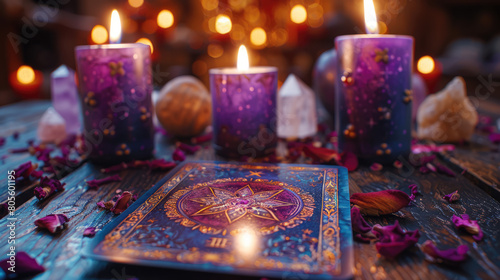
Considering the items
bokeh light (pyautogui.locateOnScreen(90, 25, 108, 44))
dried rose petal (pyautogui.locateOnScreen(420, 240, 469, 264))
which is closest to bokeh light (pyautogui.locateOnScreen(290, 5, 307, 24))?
bokeh light (pyautogui.locateOnScreen(90, 25, 108, 44))

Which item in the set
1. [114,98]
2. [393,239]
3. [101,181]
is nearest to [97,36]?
[114,98]

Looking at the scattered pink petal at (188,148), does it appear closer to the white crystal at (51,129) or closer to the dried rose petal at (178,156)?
the dried rose petal at (178,156)

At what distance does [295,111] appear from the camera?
39.1 inches

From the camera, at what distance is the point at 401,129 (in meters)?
0.78

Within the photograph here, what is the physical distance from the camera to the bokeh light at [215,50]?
3.75m

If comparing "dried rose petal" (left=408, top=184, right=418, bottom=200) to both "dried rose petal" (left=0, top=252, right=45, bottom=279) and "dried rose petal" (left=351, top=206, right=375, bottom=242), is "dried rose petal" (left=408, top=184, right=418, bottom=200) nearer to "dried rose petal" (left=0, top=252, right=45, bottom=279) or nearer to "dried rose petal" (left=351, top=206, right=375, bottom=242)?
"dried rose petal" (left=351, top=206, right=375, bottom=242)

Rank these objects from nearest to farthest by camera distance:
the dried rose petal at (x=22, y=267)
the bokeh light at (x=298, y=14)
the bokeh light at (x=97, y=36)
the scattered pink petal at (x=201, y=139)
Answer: the dried rose petal at (x=22, y=267) < the scattered pink petal at (x=201, y=139) < the bokeh light at (x=97, y=36) < the bokeh light at (x=298, y=14)

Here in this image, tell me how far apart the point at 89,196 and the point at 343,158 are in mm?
477

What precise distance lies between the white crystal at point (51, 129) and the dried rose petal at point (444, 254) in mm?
903

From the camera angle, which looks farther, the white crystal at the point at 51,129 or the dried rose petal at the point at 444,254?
the white crystal at the point at 51,129

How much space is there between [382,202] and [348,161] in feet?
0.75

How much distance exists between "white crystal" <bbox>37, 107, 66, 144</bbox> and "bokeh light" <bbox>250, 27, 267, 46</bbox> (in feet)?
8.35

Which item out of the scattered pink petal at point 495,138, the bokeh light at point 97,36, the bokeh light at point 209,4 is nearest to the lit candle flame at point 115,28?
the scattered pink petal at point 495,138

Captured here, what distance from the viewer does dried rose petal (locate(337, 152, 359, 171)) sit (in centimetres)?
76
